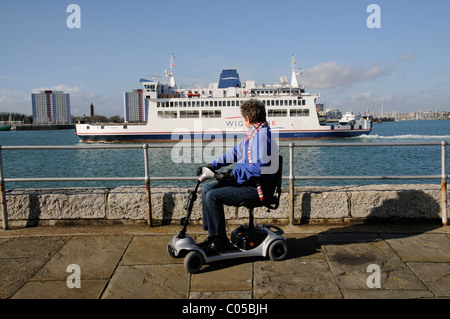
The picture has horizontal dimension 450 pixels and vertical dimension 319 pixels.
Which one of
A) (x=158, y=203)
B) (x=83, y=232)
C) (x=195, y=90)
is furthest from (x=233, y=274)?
(x=195, y=90)

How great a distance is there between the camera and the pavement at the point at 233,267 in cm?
290

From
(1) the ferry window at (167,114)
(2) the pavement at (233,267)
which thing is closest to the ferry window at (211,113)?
(1) the ferry window at (167,114)

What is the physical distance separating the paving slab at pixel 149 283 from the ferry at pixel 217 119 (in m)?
44.3

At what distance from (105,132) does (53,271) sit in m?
46.2

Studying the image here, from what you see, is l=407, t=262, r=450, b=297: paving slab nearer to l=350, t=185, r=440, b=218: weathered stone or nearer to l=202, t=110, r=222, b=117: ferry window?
l=350, t=185, r=440, b=218: weathered stone

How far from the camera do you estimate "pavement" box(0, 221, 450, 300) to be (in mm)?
2898

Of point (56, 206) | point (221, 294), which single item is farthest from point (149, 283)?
point (56, 206)

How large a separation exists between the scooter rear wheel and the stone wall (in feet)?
3.68

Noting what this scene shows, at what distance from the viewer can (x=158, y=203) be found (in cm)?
466

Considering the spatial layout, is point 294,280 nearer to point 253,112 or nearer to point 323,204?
point 253,112

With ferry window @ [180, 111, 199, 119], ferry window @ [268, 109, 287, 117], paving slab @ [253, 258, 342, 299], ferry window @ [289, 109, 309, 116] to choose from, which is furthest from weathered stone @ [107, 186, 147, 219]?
ferry window @ [289, 109, 309, 116]

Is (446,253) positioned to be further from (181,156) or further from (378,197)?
(181,156)

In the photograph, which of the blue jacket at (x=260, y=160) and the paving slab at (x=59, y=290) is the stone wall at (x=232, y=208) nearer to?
the blue jacket at (x=260, y=160)

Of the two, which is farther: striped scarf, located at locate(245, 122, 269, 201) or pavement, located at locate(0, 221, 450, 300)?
striped scarf, located at locate(245, 122, 269, 201)
